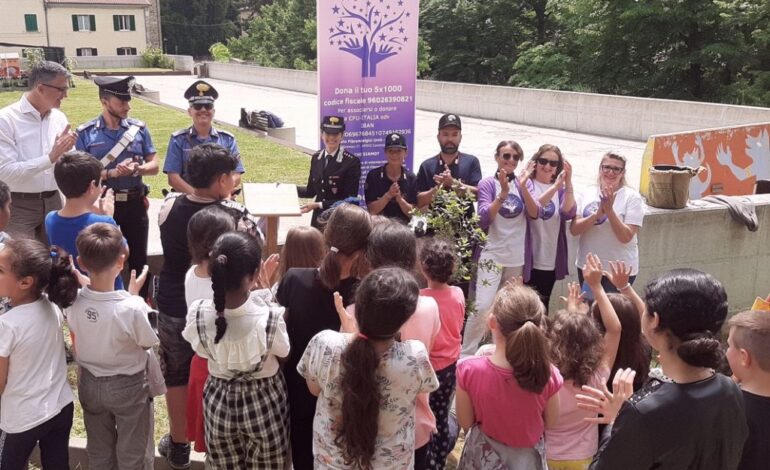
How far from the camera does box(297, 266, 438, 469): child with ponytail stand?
2.79 m

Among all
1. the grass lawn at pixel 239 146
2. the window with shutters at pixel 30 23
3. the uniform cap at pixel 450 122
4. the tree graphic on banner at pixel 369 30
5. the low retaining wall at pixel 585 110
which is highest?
the window with shutters at pixel 30 23

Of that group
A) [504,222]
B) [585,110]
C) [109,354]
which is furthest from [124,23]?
[109,354]

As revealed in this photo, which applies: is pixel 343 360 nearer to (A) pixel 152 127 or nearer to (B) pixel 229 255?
(B) pixel 229 255

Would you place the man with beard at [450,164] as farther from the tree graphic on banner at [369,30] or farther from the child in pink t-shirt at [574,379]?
the child in pink t-shirt at [574,379]

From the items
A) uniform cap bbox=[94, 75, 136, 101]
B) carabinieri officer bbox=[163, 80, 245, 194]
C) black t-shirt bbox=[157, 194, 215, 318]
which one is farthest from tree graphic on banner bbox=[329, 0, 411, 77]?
black t-shirt bbox=[157, 194, 215, 318]

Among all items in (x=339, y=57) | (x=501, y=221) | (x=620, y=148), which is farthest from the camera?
(x=620, y=148)

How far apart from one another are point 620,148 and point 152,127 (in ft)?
41.5

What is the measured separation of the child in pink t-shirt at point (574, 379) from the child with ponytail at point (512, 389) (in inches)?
Answer: 6.6

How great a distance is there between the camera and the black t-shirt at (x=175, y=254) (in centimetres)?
401

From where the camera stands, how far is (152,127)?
19516 mm

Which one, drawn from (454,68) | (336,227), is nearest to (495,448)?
(336,227)

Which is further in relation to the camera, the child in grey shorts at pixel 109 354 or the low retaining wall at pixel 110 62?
the low retaining wall at pixel 110 62

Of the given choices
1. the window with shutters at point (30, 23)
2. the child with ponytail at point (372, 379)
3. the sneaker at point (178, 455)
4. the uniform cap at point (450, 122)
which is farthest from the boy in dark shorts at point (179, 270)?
the window with shutters at point (30, 23)

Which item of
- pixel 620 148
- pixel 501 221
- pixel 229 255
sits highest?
pixel 229 255
